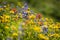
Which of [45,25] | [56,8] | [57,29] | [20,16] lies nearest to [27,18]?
[20,16]

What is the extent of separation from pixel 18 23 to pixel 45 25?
618mm

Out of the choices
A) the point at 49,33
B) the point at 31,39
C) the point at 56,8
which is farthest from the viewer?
the point at 56,8

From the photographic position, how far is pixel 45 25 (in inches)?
173

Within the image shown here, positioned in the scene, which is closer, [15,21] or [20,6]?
[15,21]

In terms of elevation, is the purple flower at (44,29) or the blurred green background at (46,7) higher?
the blurred green background at (46,7)

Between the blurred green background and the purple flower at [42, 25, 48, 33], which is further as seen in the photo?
the blurred green background

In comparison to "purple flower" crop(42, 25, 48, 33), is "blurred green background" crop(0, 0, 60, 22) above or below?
above

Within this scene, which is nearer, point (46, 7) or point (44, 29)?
point (44, 29)

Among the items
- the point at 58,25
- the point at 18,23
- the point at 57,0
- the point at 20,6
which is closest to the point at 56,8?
the point at 57,0

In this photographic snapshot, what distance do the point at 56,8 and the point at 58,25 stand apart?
0.65 m

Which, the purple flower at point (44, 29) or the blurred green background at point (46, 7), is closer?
the purple flower at point (44, 29)

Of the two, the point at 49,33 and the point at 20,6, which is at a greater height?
the point at 20,6

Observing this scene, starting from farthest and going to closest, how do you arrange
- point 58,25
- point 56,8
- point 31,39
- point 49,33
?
1. point 56,8
2. point 58,25
3. point 49,33
4. point 31,39

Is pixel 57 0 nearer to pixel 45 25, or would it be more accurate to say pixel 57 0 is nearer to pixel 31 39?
pixel 45 25
